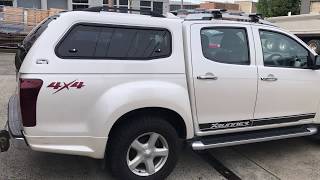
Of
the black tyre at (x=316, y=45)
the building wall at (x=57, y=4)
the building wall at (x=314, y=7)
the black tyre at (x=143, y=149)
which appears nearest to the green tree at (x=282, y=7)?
the building wall at (x=314, y=7)

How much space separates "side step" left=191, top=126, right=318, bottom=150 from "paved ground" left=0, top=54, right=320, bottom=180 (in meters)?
0.36

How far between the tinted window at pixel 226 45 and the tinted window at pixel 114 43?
0.51 meters

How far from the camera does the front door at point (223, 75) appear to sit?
15.5 ft

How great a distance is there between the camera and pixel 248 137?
516 centimetres

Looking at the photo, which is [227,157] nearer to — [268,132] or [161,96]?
[268,132]

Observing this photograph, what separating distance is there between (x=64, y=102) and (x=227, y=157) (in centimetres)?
246

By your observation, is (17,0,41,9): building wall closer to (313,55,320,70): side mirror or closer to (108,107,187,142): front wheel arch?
(313,55,320,70): side mirror

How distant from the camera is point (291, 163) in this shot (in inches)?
216

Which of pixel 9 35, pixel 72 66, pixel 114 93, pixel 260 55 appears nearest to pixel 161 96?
pixel 114 93

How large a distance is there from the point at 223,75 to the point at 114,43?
1301 millimetres

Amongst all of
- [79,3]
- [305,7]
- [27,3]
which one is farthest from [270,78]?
[305,7]

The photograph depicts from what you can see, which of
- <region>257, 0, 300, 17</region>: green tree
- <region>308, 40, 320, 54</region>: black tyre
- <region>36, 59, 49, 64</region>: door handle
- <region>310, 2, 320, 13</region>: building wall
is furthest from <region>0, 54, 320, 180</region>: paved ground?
<region>257, 0, 300, 17</region>: green tree

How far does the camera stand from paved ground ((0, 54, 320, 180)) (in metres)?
4.79

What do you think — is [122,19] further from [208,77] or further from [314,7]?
[314,7]
